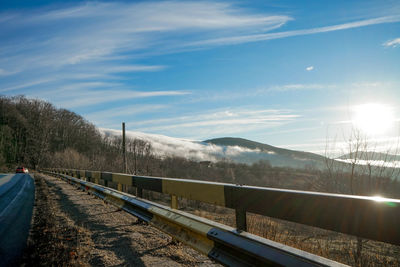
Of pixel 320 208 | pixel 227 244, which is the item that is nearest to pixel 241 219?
pixel 227 244

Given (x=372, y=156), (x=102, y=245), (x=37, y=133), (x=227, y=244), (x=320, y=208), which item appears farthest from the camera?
(x=37, y=133)

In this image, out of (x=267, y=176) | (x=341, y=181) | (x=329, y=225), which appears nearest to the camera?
(x=329, y=225)

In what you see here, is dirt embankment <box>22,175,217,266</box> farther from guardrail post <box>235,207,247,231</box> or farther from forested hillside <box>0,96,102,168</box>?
forested hillside <box>0,96,102,168</box>

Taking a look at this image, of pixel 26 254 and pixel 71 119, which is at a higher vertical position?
pixel 71 119

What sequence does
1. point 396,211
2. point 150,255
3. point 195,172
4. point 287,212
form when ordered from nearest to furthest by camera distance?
1. point 396,211
2. point 287,212
3. point 150,255
4. point 195,172

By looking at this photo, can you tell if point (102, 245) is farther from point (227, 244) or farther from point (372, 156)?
point (372, 156)

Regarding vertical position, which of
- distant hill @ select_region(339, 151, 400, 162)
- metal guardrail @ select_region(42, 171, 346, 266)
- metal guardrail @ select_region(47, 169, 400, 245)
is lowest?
metal guardrail @ select_region(42, 171, 346, 266)

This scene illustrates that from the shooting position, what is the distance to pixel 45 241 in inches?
168

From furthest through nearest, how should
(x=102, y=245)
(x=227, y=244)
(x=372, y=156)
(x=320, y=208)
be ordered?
(x=372, y=156) → (x=102, y=245) → (x=227, y=244) → (x=320, y=208)

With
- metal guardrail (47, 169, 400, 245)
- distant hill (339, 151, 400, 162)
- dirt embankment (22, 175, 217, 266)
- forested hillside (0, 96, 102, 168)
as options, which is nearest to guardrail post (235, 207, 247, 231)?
metal guardrail (47, 169, 400, 245)

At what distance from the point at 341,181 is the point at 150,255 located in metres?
8.74

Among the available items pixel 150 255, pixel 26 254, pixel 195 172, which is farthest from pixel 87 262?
pixel 195 172

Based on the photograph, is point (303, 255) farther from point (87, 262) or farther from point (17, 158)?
point (17, 158)

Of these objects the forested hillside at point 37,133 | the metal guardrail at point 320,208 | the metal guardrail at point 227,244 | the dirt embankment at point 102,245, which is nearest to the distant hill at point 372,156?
the dirt embankment at point 102,245
